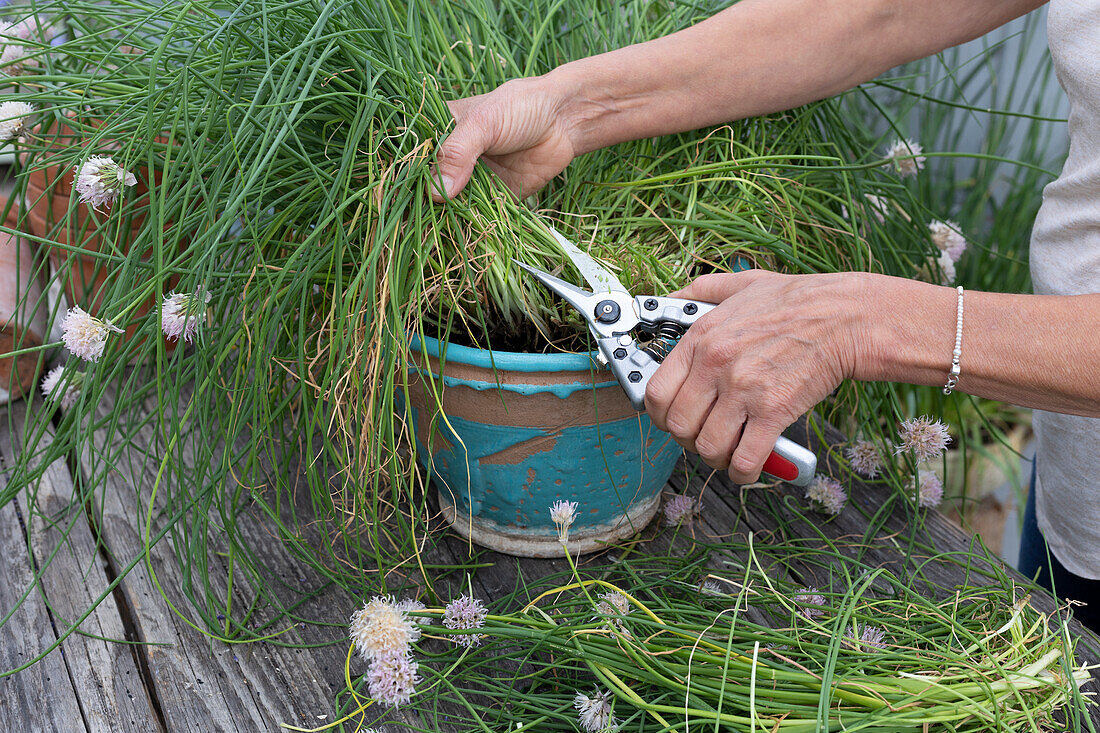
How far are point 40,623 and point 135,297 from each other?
32 cm

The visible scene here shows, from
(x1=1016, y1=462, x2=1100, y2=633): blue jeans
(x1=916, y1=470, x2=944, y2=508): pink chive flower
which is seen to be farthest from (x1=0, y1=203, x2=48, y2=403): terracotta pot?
(x1=1016, y1=462, x2=1100, y2=633): blue jeans

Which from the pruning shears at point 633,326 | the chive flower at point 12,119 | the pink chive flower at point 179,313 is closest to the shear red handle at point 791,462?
the pruning shears at point 633,326

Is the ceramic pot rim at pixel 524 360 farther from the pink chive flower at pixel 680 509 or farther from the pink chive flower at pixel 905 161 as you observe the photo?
the pink chive flower at pixel 905 161

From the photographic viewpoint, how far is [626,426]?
0.72m

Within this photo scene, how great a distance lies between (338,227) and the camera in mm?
603

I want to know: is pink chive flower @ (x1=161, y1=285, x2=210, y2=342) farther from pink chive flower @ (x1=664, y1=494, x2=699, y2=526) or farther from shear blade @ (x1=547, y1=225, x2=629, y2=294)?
pink chive flower @ (x1=664, y1=494, x2=699, y2=526)

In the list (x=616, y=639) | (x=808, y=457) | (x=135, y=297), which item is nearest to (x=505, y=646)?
(x=616, y=639)

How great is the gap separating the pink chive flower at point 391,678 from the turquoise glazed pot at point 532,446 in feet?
0.60

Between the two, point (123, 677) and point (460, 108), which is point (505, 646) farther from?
point (460, 108)

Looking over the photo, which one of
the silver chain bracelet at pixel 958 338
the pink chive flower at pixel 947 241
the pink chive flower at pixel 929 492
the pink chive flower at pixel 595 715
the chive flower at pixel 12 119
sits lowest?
the pink chive flower at pixel 929 492

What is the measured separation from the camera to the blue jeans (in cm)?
86

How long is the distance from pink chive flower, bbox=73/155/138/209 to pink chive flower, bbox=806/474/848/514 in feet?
2.23

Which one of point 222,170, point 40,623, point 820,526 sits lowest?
point 820,526

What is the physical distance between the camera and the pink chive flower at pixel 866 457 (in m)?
0.83
